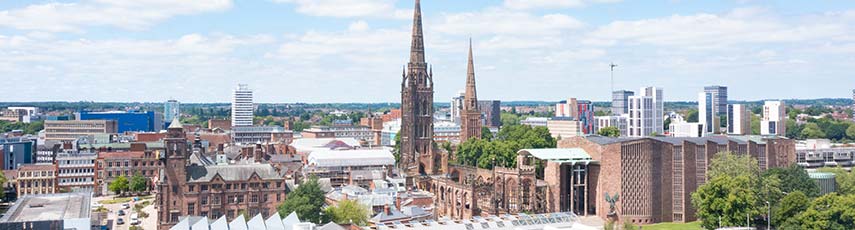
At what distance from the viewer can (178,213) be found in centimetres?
8938

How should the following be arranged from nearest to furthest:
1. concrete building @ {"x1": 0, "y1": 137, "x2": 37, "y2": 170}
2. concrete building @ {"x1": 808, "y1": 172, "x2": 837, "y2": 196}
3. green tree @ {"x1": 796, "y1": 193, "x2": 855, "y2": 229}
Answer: green tree @ {"x1": 796, "y1": 193, "x2": 855, "y2": 229}, concrete building @ {"x1": 808, "y1": 172, "x2": 837, "y2": 196}, concrete building @ {"x1": 0, "y1": 137, "x2": 37, "y2": 170}

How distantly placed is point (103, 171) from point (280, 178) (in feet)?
128

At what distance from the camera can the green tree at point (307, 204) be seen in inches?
3174

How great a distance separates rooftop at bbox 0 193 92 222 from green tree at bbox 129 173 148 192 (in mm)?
30534

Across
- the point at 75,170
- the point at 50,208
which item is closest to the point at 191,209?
the point at 50,208

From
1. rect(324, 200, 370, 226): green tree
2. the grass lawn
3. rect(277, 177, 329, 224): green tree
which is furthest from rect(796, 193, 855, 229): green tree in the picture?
rect(277, 177, 329, 224): green tree

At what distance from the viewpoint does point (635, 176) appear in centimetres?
9162

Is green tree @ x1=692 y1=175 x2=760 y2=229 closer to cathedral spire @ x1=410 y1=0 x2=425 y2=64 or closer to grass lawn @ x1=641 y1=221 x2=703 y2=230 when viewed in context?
grass lawn @ x1=641 y1=221 x2=703 y2=230

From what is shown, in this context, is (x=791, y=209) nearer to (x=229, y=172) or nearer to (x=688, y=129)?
(x=229, y=172)

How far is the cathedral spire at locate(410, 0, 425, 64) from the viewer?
128375 mm

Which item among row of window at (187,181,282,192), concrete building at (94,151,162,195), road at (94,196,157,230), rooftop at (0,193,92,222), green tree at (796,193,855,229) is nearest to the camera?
rooftop at (0,193,92,222)

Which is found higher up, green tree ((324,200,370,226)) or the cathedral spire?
the cathedral spire

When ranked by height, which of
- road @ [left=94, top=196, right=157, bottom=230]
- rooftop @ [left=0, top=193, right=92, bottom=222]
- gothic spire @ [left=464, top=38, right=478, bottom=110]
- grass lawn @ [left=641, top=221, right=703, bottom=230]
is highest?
gothic spire @ [left=464, top=38, right=478, bottom=110]

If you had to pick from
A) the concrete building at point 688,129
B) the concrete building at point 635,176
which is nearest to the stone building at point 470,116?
the concrete building at point 688,129
